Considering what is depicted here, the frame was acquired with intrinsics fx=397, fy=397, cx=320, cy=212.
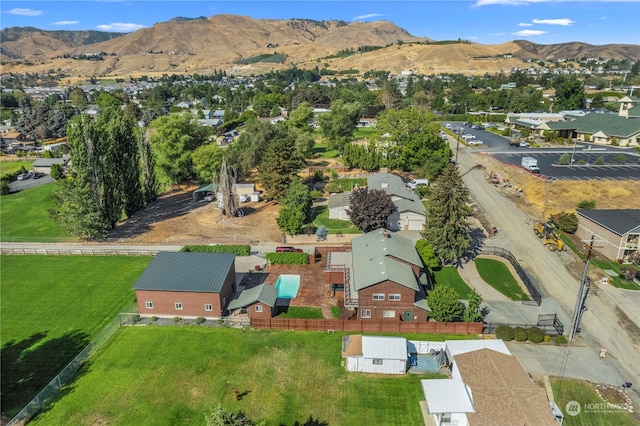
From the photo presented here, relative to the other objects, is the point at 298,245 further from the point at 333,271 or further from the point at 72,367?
the point at 72,367

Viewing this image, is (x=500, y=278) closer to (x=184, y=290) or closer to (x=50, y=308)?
(x=184, y=290)

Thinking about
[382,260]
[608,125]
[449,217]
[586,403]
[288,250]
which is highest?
[608,125]

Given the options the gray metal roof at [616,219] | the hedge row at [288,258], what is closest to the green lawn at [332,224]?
the hedge row at [288,258]

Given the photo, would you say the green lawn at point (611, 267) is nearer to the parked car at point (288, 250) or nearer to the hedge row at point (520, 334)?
the hedge row at point (520, 334)

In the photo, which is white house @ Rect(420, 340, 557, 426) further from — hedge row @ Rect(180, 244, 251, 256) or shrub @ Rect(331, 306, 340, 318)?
hedge row @ Rect(180, 244, 251, 256)

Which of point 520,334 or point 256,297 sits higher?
point 256,297

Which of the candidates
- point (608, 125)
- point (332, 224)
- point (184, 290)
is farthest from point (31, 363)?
point (608, 125)

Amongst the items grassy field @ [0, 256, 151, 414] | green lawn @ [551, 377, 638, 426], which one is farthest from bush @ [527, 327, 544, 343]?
grassy field @ [0, 256, 151, 414]

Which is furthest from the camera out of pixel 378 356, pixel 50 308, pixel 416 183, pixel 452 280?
pixel 416 183
